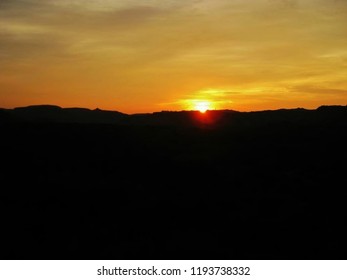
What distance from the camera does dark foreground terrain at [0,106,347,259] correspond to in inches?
561

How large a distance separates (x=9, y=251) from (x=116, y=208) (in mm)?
5269

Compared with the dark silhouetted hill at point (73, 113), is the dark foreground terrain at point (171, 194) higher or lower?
lower

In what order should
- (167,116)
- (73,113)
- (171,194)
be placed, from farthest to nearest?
(73,113), (167,116), (171,194)

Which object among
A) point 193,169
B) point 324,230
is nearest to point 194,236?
point 324,230

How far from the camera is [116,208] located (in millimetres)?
17938

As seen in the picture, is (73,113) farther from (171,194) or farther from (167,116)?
(171,194)

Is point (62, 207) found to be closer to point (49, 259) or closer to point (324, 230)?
point (49, 259)

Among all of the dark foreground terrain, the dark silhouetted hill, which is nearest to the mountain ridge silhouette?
the dark silhouetted hill

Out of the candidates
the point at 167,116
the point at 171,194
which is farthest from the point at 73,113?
the point at 171,194

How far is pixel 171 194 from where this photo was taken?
19703 millimetres

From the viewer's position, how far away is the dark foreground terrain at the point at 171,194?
561 inches

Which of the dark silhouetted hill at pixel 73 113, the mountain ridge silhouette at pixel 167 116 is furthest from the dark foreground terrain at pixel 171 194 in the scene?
the dark silhouetted hill at pixel 73 113

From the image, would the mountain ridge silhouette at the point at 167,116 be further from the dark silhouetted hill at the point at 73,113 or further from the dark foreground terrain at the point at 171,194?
the dark foreground terrain at the point at 171,194

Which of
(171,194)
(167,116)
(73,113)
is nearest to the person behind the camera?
(171,194)
